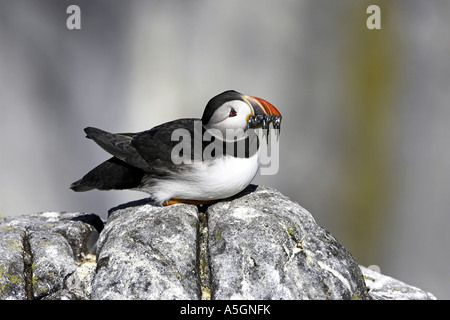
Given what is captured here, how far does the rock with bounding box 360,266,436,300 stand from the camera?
629cm

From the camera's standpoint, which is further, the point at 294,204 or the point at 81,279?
the point at 294,204

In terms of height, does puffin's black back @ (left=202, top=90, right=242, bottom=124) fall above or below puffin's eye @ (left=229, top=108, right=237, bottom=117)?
above

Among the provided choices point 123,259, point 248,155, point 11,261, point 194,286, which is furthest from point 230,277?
point 11,261

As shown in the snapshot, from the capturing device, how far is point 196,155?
5754mm

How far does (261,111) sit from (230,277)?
1652 millimetres

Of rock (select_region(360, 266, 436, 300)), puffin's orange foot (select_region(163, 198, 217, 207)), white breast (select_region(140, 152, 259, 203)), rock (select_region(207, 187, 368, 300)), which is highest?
white breast (select_region(140, 152, 259, 203))

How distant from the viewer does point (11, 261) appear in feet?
17.3

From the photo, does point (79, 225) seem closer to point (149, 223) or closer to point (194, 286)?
point (149, 223)

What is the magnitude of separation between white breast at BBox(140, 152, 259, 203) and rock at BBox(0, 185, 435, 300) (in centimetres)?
16

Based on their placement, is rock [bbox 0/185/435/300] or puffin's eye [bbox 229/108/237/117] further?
puffin's eye [bbox 229/108/237/117]

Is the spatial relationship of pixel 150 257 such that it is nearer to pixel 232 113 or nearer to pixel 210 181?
pixel 210 181

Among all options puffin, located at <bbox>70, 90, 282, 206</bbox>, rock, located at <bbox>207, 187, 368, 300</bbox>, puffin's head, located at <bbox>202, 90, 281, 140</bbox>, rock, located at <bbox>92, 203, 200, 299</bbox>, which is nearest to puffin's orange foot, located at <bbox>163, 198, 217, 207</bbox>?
puffin, located at <bbox>70, 90, 282, 206</bbox>

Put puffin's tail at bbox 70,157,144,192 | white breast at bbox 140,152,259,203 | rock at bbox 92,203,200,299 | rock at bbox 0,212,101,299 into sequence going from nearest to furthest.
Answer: rock at bbox 92,203,200,299 < rock at bbox 0,212,101,299 < white breast at bbox 140,152,259,203 < puffin's tail at bbox 70,157,144,192

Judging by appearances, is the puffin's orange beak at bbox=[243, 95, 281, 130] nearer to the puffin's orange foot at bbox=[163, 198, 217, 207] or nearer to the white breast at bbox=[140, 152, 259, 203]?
the white breast at bbox=[140, 152, 259, 203]
